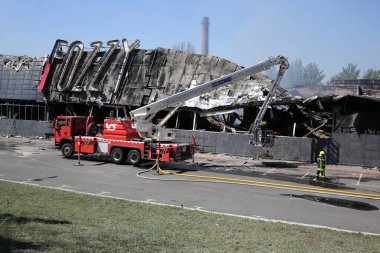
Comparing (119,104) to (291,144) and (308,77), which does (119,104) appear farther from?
(308,77)

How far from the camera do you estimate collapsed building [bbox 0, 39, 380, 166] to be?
85.8 feet

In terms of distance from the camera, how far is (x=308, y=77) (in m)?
172

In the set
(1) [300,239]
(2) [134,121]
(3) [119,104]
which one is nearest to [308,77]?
(3) [119,104]

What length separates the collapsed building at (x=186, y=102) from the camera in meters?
26.1

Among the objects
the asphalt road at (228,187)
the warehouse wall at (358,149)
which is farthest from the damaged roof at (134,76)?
the asphalt road at (228,187)

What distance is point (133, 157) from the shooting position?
858 inches

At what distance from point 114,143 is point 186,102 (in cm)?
1131

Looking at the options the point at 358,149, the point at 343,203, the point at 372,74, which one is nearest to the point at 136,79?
the point at 358,149

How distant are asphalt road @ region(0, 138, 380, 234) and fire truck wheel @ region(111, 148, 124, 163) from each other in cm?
40

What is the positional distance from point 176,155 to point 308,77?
161665mm

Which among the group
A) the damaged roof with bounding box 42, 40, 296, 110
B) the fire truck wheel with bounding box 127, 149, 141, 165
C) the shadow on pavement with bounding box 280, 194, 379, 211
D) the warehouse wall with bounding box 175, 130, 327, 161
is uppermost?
the damaged roof with bounding box 42, 40, 296, 110

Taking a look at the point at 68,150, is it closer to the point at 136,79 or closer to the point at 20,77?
the point at 136,79

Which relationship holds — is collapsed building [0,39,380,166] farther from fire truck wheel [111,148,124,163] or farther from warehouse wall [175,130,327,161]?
fire truck wheel [111,148,124,163]

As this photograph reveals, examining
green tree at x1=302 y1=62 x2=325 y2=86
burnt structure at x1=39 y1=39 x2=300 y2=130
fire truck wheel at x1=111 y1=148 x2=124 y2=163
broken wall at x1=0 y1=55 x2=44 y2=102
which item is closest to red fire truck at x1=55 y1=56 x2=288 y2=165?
fire truck wheel at x1=111 y1=148 x2=124 y2=163
